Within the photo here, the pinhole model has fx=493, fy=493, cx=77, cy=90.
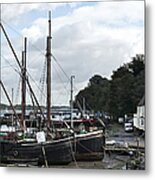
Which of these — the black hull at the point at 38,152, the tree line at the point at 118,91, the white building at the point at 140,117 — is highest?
the tree line at the point at 118,91

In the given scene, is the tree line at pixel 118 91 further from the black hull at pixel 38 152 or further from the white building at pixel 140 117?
the black hull at pixel 38 152

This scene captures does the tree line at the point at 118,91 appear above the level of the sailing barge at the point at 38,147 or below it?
above

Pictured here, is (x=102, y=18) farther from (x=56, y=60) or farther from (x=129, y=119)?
(x=129, y=119)

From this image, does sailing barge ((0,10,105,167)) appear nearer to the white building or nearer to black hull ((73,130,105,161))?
black hull ((73,130,105,161))

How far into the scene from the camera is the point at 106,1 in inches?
98.1

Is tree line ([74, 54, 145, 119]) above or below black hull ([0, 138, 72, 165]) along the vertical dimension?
above

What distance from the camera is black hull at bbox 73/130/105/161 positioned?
8.21 feet

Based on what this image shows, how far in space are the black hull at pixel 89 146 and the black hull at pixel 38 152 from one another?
1.9 inches

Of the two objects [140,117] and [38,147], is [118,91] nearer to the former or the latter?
[140,117]

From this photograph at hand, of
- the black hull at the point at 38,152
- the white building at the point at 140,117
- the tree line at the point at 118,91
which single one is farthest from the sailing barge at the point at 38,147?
the white building at the point at 140,117

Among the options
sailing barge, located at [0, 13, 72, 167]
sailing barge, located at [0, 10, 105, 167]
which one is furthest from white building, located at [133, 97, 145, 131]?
sailing barge, located at [0, 13, 72, 167]

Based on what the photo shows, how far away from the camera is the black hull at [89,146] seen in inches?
98.6

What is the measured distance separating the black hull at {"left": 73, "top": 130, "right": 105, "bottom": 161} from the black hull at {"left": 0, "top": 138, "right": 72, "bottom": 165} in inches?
1.9

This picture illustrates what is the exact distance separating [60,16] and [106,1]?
25 centimetres
